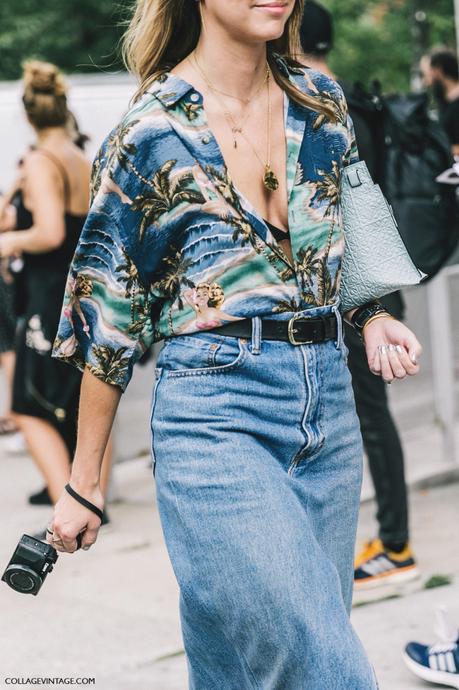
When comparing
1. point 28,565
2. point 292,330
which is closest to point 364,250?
point 292,330

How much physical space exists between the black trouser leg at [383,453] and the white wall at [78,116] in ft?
11.3

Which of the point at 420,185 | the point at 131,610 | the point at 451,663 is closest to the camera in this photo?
the point at 451,663

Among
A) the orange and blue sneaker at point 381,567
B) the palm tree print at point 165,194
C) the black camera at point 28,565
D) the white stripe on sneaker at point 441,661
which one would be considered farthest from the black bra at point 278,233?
the orange and blue sneaker at point 381,567

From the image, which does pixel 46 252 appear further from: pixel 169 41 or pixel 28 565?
pixel 28 565

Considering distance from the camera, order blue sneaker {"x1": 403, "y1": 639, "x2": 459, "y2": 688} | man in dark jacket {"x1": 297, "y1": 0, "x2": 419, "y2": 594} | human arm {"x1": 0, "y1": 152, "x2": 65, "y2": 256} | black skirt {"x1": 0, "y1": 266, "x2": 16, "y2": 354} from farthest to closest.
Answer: black skirt {"x1": 0, "y1": 266, "x2": 16, "y2": 354} < human arm {"x1": 0, "y1": 152, "x2": 65, "y2": 256} < man in dark jacket {"x1": 297, "y1": 0, "x2": 419, "y2": 594} < blue sneaker {"x1": 403, "y1": 639, "x2": 459, "y2": 688}

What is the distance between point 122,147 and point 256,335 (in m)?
0.42

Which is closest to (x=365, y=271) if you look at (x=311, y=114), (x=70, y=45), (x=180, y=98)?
(x=311, y=114)

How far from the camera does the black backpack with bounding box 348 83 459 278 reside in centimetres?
484

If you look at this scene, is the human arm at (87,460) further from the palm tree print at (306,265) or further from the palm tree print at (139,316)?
the palm tree print at (306,265)

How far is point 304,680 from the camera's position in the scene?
2.26m

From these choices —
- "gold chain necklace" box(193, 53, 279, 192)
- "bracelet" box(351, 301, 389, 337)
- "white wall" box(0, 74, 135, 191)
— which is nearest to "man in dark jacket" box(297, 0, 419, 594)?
"bracelet" box(351, 301, 389, 337)

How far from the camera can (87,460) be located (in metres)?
2.47

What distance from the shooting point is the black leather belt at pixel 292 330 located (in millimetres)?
2369

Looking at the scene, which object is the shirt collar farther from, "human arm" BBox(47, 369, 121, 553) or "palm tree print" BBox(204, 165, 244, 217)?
"human arm" BBox(47, 369, 121, 553)
